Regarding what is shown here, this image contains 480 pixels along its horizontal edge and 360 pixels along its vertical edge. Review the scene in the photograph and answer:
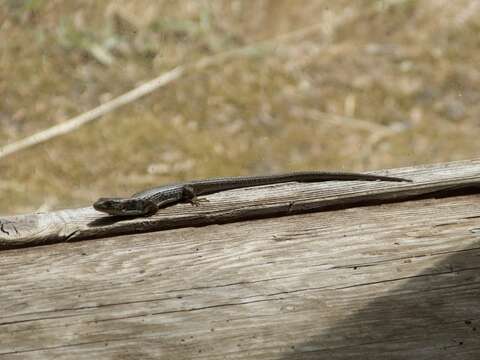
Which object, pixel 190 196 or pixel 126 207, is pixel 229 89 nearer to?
pixel 190 196

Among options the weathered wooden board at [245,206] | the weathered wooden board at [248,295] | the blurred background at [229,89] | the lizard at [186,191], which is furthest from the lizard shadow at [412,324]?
the blurred background at [229,89]

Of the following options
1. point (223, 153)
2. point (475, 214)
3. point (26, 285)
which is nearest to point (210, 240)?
point (26, 285)

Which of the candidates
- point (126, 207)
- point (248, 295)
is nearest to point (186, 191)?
point (126, 207)

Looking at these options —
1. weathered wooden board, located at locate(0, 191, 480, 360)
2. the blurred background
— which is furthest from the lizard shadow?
the blurred background

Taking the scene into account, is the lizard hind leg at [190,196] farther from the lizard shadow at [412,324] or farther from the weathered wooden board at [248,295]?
the lizard shadow at [412,324]

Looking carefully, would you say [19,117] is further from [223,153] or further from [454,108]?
[454,108]

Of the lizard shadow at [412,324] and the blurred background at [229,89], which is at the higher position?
the blurred background at [229,89]
